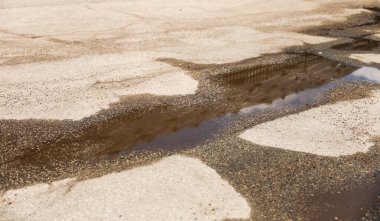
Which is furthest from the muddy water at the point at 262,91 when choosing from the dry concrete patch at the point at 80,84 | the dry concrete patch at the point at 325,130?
the dry concrete patch at the point at 80,84

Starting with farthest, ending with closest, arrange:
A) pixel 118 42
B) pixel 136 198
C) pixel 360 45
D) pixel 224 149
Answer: pixel 360 45 → pixel 118 42 → pixel 224 149 → pixel 136 198

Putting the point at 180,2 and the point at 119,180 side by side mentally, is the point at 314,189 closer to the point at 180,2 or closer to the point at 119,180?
the point at 119,180

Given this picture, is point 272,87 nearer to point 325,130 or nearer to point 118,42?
point 325,130

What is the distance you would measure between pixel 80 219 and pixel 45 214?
45 cm

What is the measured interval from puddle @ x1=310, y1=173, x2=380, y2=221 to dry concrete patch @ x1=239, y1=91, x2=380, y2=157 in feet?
3.02

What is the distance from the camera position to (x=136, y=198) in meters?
5.14

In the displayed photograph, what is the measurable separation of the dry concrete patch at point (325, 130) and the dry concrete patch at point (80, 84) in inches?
94.9

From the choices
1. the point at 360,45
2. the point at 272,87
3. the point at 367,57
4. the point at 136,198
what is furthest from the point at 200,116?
the point at 360,45

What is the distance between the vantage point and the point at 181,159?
6098 millimetres

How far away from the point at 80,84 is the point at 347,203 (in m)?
6.19

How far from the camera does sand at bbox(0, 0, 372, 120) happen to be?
8555mm

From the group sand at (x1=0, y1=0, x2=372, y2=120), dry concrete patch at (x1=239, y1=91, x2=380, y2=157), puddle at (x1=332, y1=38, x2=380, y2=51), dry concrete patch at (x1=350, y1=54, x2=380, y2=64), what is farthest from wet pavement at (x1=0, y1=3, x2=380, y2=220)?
puddle at (x1=332, y1=38, x2=380, y2=51)

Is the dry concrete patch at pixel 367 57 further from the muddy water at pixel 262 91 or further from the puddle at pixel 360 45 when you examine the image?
the muddy water at pixel 262 91

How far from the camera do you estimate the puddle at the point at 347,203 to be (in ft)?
16.5
